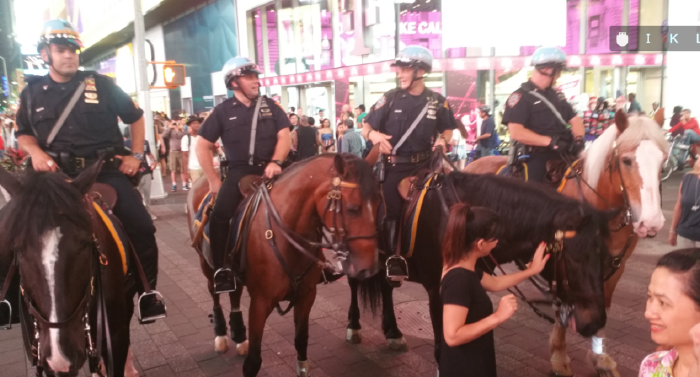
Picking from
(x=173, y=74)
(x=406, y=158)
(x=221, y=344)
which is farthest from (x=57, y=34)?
(x=173, y=74)

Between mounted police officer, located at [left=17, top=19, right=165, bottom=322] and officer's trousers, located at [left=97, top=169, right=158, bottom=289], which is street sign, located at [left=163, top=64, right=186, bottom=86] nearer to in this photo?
mounted police officer, located at [left=17, top=19, right=165, bottom=322]

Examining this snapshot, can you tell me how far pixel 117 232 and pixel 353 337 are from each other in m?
2.66

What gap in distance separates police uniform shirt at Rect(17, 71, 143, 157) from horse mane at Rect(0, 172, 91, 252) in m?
0.96

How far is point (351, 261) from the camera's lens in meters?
3.53

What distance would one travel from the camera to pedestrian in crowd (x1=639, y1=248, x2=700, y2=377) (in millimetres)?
1715

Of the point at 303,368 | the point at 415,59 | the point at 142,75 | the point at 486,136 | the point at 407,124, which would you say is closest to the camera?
the point at 303,368

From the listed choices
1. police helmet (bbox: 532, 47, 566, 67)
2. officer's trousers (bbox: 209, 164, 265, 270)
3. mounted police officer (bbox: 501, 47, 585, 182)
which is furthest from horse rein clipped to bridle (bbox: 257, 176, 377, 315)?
police helmet (bbox: 532, 47, 566, 67)

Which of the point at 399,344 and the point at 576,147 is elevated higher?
the point at 576,147

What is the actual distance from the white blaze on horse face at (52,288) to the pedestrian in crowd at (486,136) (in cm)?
1369

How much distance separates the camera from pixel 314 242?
383 cm

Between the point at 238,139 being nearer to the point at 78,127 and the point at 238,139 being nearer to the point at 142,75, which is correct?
the point at 78,127

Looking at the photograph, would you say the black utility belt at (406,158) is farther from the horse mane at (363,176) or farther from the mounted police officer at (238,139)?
the horse mane at (363,176)

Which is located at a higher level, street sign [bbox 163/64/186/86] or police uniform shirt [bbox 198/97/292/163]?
street sign [bbox 163/64/186/86]

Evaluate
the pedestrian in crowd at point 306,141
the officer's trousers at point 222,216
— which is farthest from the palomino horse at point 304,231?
the pedestrian in crowd at point 306,141
